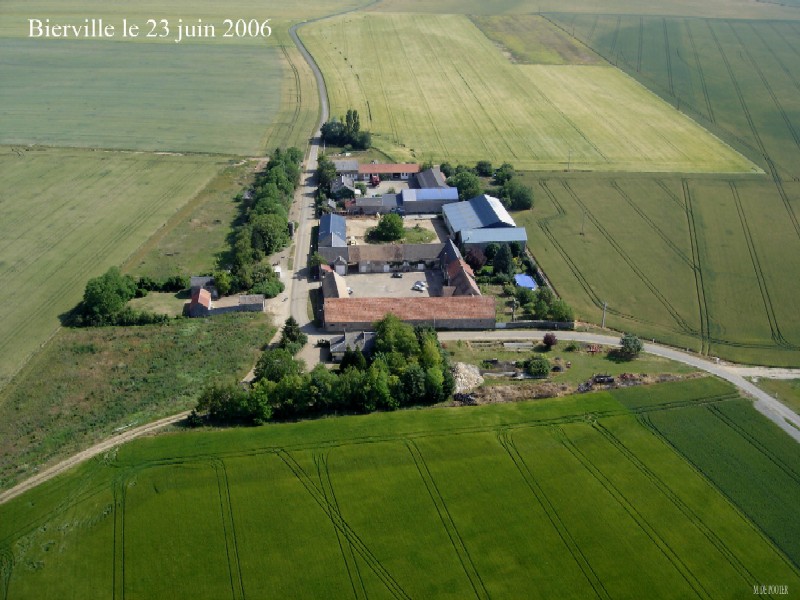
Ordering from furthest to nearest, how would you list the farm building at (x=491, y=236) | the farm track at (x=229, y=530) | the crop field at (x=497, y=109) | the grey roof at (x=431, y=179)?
the crop field at (x=497, y=109) < the grey roof at (x=431, y=179) < the farm building at (x=491, y=236) < the farm track at (x=229, y=530)

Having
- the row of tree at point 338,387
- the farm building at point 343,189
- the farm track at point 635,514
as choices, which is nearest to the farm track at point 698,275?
the farm track at point 635,514

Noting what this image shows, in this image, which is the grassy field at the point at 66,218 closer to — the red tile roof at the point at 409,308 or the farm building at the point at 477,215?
the red tile roof at the point at 409,308

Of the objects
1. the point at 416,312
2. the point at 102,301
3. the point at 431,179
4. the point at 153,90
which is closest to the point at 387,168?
the point at 431,179

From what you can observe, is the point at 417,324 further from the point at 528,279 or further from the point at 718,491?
the point at 718,491

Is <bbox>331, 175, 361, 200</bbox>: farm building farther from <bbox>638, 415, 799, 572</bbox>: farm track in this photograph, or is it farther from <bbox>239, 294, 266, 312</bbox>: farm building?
<bbox>638, 415, 799, 572</bbox>: farm track

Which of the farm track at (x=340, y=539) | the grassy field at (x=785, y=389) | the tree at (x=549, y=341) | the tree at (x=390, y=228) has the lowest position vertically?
the farm track at (x=340, y=539)

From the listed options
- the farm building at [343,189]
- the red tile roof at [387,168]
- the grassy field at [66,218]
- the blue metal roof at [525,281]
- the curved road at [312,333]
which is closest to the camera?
the curved road at [312,333]
